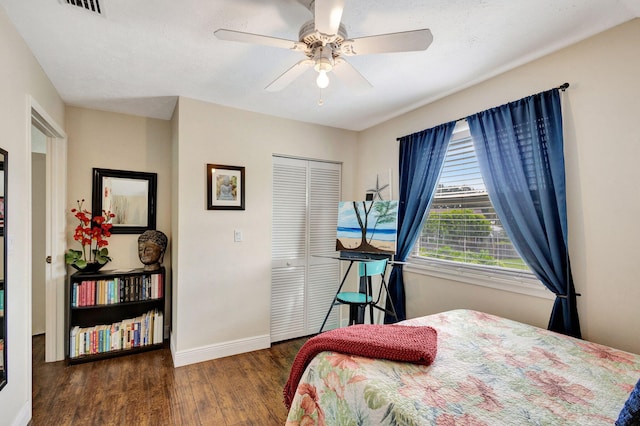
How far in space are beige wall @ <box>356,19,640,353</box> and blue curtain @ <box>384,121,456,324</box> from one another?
0.75 metres

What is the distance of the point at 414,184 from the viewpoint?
299 cm

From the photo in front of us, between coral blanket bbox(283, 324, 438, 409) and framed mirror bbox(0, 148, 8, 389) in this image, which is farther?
framed mirror bbox(0, 148, 8, 389)

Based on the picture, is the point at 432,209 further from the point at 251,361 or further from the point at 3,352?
the point at 3,352

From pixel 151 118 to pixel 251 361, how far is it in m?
2.80

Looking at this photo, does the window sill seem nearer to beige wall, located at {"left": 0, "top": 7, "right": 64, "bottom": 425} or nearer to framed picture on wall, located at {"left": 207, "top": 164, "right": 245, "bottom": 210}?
framed picture on wall, located at {"left": 207, "top": 164, "right": 245, "bottom": 210}

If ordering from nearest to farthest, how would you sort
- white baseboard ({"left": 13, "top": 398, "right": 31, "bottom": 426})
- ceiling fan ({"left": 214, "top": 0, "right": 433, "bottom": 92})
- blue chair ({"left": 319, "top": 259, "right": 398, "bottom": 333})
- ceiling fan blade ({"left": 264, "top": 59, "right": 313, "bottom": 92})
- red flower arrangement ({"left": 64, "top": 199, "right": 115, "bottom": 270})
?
ceiling fan ({"left": 214, "top": 0, "right": 433, "bottom": 92}), ceiling fan blade ({"left": 264, "top": 59, "right": 313, "bottom": 92}), white baseboard ({"left": 13, "top": 398, "right": 31, "bottom": 426}), blue chair ({"left": 319, "top": 259, "right": 398, "bottom": 333}), red flower arrangement ({"left": 64, "top": 199, "right": 115, "bottom": 270})

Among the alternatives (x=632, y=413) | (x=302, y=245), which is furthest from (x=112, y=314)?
(x=632, y=413)

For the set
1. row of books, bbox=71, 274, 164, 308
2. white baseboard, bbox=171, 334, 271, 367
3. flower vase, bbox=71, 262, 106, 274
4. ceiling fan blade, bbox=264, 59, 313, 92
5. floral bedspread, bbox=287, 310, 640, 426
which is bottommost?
white baseboard, bbox=171, 334, 271, 367

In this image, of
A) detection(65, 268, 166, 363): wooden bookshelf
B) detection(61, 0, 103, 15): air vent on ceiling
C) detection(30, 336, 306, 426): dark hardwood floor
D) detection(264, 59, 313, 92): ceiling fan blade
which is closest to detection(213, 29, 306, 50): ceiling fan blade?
detection(264, 59, 313, 92): ceiling fan blade

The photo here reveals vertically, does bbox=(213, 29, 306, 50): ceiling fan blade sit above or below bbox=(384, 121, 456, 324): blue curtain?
above

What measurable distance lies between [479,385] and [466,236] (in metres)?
1.59

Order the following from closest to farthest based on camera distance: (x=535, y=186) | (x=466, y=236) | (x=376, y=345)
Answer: (x=376, y=345), (x=535, y=186), (x=466, y=236)

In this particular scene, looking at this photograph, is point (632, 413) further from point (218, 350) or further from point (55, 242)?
point (55, 242)

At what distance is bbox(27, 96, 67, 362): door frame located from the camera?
2859 mm
